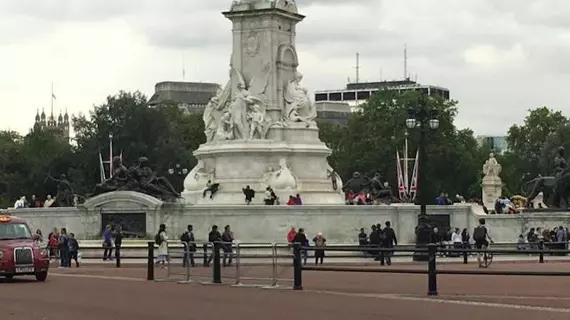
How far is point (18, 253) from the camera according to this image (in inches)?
1352

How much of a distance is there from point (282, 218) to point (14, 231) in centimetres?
1682

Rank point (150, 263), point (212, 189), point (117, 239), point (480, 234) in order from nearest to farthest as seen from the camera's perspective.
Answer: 1. point (150, 263)
2. point (480, 234)
3. point (117, 239)
4. point (212, 189)

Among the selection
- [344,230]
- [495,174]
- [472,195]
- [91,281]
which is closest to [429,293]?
[91,281]

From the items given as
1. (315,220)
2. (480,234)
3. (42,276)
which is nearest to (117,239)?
(315,220)

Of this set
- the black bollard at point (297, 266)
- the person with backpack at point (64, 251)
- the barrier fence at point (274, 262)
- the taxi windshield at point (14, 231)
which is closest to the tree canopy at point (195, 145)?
the person with backpack at point (64, 251)

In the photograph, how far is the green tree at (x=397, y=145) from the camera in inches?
4213

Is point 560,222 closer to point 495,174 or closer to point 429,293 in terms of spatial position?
point 429,293

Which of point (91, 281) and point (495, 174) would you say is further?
point (495, 174)

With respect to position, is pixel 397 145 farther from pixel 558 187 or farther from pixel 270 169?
pixel 270 169

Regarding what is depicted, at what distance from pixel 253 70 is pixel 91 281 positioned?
78.0 ft

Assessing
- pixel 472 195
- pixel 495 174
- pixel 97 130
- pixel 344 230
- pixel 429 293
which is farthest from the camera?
pixel 472 195

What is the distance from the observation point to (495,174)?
93.2 m

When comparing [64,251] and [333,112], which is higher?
[333,112]

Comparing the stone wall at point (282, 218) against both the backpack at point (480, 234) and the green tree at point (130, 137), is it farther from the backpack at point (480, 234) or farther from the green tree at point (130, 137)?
the green tree at point (130, 137)
